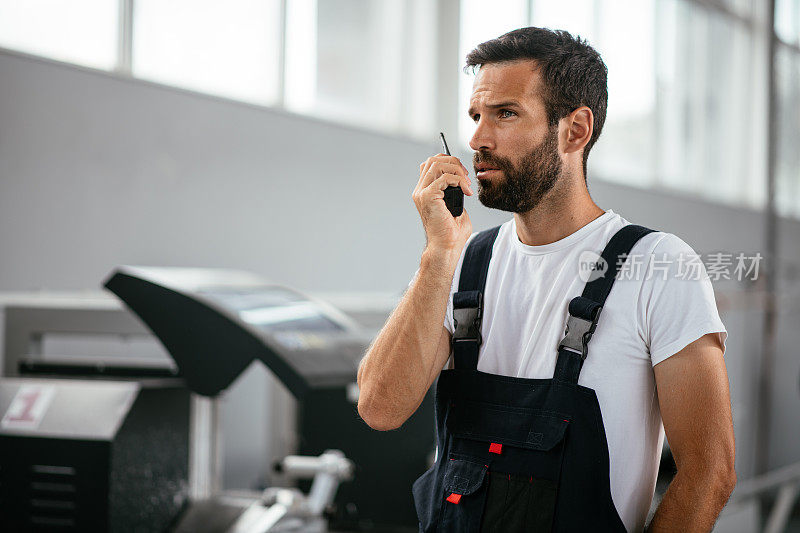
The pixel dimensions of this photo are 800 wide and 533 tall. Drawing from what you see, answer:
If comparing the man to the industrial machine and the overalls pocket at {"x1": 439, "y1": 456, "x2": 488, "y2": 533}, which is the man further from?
the industrial machine

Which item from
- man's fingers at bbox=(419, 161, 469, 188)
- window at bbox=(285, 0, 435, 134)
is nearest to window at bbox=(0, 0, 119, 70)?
window at bbox=(285, 0, 435, 134)

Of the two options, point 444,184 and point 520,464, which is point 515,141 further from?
point 520,464

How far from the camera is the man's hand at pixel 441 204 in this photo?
4.15ft

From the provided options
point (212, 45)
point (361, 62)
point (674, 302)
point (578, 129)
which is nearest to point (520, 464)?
point (674, 302)

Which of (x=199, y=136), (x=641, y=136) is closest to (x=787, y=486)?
(x=641, y=136)

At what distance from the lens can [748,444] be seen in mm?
4867

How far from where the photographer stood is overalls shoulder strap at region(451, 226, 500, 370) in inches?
50.3

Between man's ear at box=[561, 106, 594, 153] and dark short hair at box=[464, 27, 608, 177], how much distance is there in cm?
1

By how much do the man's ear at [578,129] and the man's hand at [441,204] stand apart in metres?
0.17

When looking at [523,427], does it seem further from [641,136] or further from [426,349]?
[641,136]

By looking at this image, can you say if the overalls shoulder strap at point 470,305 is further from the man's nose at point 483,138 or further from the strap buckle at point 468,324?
the man's nose at point 483,138

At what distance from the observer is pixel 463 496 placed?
1.18 metres

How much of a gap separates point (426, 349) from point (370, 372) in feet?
0.34

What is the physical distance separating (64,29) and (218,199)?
2.85ft
